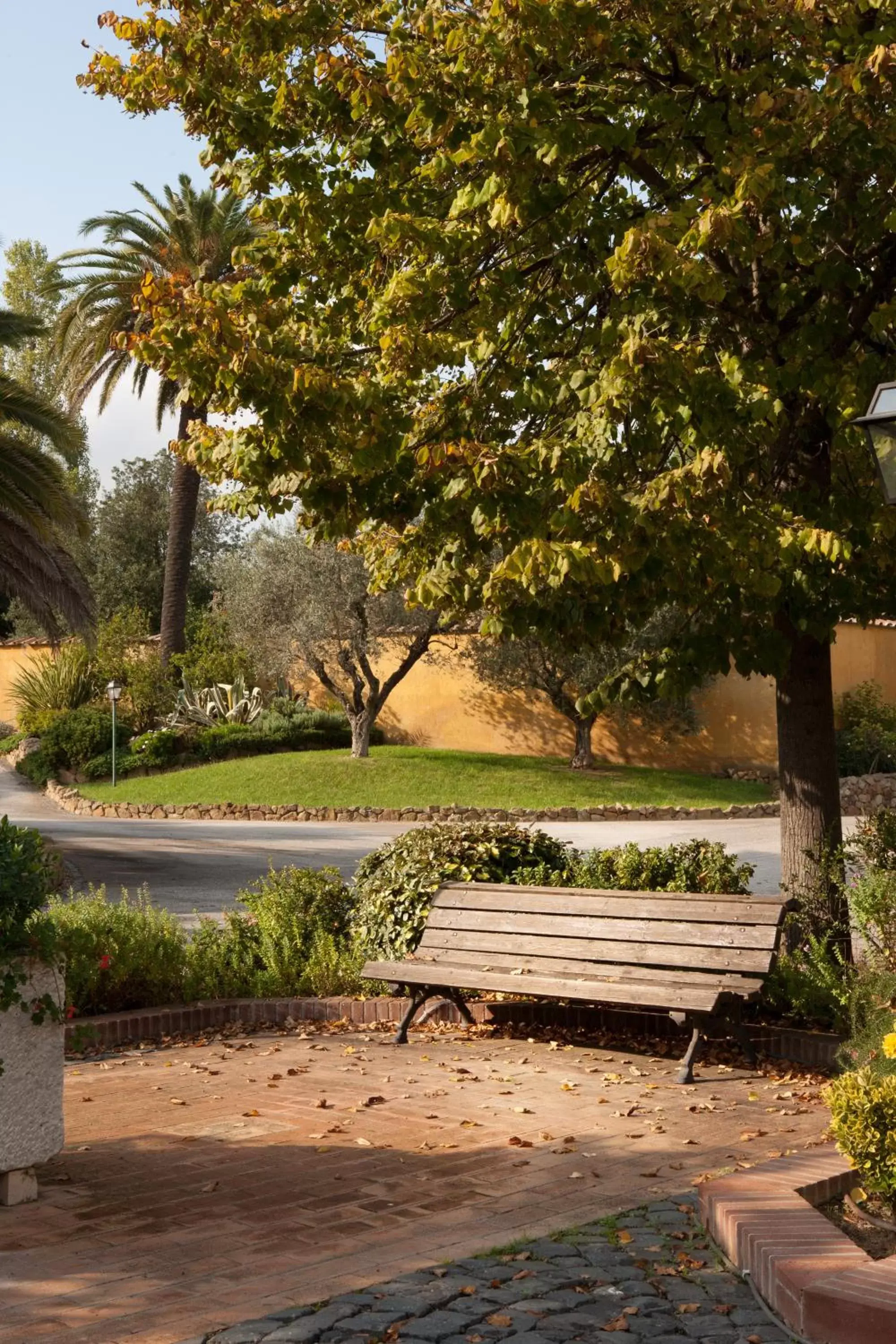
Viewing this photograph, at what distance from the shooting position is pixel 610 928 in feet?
23.4

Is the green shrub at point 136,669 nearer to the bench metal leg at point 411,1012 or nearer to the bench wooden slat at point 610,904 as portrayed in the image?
the bench wooden slat at point 610,904

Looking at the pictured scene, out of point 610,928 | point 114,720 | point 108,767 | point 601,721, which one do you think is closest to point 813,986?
point 610,928

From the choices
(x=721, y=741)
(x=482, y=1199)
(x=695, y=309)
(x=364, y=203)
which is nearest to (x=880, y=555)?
(x=695, y=309)

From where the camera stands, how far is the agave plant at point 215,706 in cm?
3441

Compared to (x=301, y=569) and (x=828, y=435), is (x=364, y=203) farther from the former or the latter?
(x=301, y=569)

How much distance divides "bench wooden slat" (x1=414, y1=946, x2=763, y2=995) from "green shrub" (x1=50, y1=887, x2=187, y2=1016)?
1.56m

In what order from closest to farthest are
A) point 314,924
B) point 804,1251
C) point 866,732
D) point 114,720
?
point 804,1251 → point 314,924 → point 866,732 → point 114,720

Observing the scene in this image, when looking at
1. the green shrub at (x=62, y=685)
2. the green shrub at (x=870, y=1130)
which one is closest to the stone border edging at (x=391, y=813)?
the green shrub at (x=62, y=685)

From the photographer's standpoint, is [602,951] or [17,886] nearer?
[17,886]

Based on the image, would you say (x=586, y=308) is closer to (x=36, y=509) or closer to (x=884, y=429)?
(x=884, y=429)

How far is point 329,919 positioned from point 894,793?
2034 cm

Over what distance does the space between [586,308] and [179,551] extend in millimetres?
26732

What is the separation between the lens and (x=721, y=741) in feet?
106

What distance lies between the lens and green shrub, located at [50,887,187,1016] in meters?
7.86
